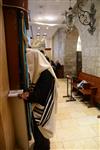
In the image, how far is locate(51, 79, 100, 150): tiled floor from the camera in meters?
2.82

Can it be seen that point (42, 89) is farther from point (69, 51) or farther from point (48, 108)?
point (69, 51)

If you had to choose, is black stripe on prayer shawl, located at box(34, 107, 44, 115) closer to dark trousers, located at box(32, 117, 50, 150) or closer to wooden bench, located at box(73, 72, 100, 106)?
dark trousers, located at box(32, 117, 50, 150)

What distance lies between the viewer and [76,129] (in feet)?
11.2

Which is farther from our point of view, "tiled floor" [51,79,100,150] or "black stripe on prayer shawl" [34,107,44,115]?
"tiled floor" [51,79,100,150]

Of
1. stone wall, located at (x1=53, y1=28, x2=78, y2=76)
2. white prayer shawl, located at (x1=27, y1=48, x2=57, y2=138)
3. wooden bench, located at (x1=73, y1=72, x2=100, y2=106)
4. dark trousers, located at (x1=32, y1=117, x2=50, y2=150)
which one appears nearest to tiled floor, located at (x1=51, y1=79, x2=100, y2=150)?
wooden bench, located at (x1=73, y1=72, x2=100, y2=106)

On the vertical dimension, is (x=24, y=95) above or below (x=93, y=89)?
above

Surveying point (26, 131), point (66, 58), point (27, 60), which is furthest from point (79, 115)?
point (66, 58)

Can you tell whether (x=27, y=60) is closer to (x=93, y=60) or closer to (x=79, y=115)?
(x=79, y=115)

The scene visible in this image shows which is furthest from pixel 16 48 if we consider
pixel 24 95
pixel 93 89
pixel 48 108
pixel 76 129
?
pixel 93 89

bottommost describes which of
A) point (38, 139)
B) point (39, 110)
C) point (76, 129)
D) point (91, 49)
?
point (76, 129)

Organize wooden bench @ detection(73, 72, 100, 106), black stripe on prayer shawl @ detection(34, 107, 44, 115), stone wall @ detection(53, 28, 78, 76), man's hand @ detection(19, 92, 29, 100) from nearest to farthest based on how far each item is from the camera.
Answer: man's hand @ detection(19, 92, 29, 100), black stripe on prayer shawl @ detection(34, 107, 44, 115), wooden bench @ detection(73, 72, 100, 106), stone wall @ detection(53, 28, 78, 76)

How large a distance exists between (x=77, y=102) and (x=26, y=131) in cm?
336

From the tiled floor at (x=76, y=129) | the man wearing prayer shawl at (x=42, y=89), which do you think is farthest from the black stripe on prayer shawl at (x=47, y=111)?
the tiled floor at (x=76, y=129)

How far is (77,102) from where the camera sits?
17.5 ft
